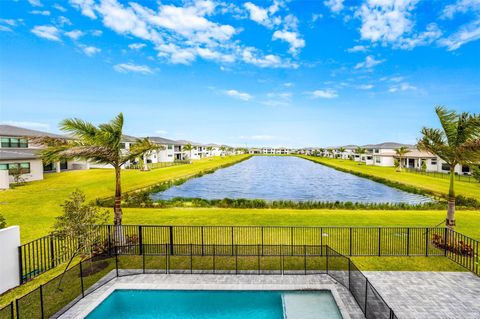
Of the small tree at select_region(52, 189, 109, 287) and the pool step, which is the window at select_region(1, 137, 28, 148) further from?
the pool step

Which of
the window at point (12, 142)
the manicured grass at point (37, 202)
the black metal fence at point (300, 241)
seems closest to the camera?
the black metal fence at point (300, 241)

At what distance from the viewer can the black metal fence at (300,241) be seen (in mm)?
13367

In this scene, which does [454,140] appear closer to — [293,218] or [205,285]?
[293,218]

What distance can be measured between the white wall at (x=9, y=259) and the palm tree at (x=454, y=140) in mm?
21501

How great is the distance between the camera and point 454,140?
50.5 feet

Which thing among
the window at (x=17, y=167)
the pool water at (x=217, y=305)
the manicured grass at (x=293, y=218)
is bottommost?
the pool water at (x=217, y=305)

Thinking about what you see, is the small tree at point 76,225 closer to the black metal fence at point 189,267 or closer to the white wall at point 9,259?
the black metal fence at point 189,267

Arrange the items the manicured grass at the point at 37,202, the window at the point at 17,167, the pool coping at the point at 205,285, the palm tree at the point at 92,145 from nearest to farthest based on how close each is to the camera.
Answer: the pool coping at the point at 205,285
the palm tree at the point at 92,145
the manicured grass at the point at 37,202
the window at the point at 17,167

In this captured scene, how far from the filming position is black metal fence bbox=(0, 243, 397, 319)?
32.0 ft

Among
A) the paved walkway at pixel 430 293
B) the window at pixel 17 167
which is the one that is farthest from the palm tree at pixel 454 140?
the window at pixel 17 167

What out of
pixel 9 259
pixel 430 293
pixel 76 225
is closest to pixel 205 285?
pixel 76 225

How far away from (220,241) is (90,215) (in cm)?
773

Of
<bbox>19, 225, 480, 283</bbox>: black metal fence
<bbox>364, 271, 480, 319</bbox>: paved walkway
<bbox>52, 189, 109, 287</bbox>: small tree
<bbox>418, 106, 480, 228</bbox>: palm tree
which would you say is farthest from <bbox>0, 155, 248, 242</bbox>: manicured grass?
<bbox>418, 106, 480, 228</bbox>: palm tree

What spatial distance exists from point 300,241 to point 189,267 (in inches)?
276
